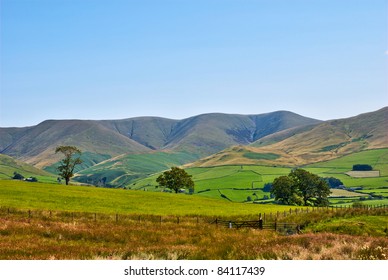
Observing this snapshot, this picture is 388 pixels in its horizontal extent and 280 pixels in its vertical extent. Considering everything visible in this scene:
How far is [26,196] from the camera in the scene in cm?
7506

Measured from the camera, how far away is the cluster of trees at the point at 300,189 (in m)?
126

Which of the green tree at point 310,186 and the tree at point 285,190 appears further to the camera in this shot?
the green tree at point 310,186

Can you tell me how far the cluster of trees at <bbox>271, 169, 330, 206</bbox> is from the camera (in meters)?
126

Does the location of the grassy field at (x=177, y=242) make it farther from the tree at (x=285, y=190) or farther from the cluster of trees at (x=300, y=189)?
the cluster of trees at (x=300, y=189)

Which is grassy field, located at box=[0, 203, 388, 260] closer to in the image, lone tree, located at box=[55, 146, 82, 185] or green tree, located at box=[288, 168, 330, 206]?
lone tree, located at box=[55, 146, 82, 185]

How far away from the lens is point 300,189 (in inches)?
5089

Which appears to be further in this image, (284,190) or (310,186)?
(310,186)

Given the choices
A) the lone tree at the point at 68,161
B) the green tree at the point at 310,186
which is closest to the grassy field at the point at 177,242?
the lone tree at the point at 68,161

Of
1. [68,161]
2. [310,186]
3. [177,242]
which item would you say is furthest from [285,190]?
[177,242]

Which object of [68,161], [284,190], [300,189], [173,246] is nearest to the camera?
[173,246]

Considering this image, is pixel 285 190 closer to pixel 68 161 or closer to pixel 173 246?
pixel 68 161

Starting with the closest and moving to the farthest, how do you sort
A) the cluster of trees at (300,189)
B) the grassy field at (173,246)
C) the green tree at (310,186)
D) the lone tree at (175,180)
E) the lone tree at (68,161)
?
the grassy field at (173,246) < the lone tree at (68,161) < the cluster of trees at (300,189) < the green tree at (310,186) < the lone tree at (175,180)

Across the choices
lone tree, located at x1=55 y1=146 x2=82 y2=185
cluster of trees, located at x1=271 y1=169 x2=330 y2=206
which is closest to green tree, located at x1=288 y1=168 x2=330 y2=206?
cluster of trees, located at x1=271 y1=169 x2=330 y2=206
